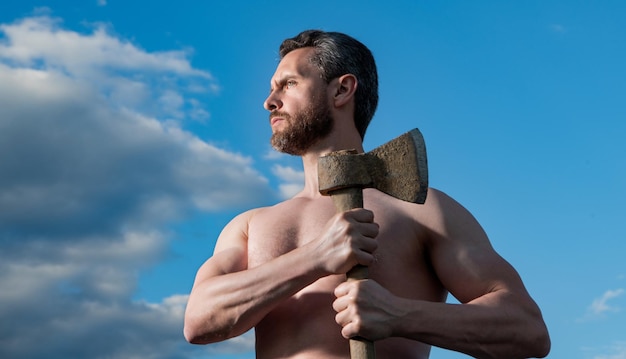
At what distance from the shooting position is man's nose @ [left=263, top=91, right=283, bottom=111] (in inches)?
225

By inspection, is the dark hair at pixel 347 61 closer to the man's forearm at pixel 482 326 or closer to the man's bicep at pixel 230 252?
the man's bicep at pixel 230 252

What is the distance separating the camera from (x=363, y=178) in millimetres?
4887

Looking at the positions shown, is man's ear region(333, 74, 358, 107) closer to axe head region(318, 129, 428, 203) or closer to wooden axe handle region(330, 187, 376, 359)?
axe head region(318, 129, 428, 203)

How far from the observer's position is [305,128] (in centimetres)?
564

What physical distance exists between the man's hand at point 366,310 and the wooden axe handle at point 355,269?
2.0 inches

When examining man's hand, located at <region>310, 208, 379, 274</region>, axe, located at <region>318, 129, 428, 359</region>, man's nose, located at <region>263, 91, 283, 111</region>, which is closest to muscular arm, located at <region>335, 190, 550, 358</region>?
man's hand, located at <region>310, 208, 379, 274</region>

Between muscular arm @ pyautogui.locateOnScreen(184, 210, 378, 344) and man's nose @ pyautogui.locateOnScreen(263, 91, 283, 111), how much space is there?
87 cm

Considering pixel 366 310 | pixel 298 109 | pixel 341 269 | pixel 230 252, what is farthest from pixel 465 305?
pixel 298 109

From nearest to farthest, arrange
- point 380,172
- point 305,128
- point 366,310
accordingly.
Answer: point 366,310
point 380,172
point 305,128

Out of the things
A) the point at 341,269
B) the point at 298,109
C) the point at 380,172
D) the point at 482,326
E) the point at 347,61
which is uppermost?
the point at 347,61

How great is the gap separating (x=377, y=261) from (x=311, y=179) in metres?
0.84

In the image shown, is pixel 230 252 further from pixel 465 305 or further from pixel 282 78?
pixel 465 305

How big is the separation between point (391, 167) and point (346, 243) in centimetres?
54

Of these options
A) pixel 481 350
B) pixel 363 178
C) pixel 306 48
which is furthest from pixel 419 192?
pixel 306 48
